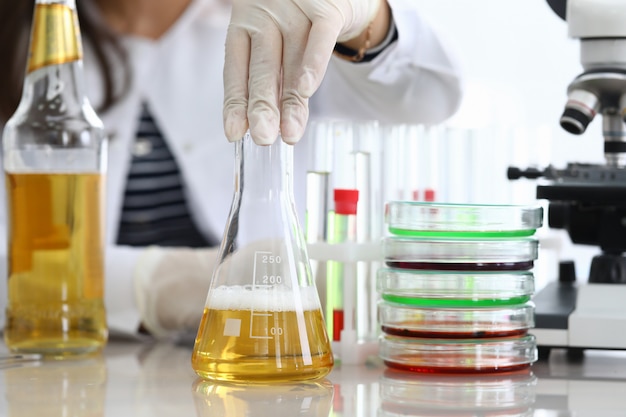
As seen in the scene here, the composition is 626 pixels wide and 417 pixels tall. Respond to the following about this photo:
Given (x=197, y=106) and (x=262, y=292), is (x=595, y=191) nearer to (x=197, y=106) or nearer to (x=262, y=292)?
(x=262, y=292)

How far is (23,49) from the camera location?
1828 mm

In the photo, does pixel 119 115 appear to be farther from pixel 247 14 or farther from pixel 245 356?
pixel 245 356

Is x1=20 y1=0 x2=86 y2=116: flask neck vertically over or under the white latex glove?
over

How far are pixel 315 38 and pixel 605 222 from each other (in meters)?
0.46

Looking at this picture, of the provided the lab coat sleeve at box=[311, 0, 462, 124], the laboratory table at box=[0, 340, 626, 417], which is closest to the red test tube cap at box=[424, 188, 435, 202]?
the laboratory table at box=[0, 340, 626, 417]

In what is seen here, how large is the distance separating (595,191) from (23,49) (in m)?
1.26

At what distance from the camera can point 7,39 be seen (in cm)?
181

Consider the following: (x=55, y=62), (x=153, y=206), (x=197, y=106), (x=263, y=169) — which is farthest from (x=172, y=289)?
(x=197, y=106)

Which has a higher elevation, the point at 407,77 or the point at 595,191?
the point at 407,77

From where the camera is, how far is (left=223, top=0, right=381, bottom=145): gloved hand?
79 cm

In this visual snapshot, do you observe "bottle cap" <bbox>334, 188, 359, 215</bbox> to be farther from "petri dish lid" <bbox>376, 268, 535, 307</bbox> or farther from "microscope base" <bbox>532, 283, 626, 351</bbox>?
"microscope base" <bbox>532, 283, 626, 351</bbox>

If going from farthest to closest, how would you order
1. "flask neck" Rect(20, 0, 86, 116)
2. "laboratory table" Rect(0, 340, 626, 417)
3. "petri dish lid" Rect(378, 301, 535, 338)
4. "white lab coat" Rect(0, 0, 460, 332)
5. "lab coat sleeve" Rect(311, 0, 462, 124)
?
"white lab coat" Rect(0, 0, 460, 332) < "lab coat sleeve" Rect(311, 0, 462, 124) < "flask neck" Rect(20, 0, 86, 116) < "petri dish lid" Rect(378, 301, 535, 338) < "laboratory table" Rect(0, 340, 626, 417)

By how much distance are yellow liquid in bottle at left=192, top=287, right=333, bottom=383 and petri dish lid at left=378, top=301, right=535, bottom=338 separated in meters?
0.11

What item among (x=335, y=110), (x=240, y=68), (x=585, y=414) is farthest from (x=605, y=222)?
(x=335, y=110)
